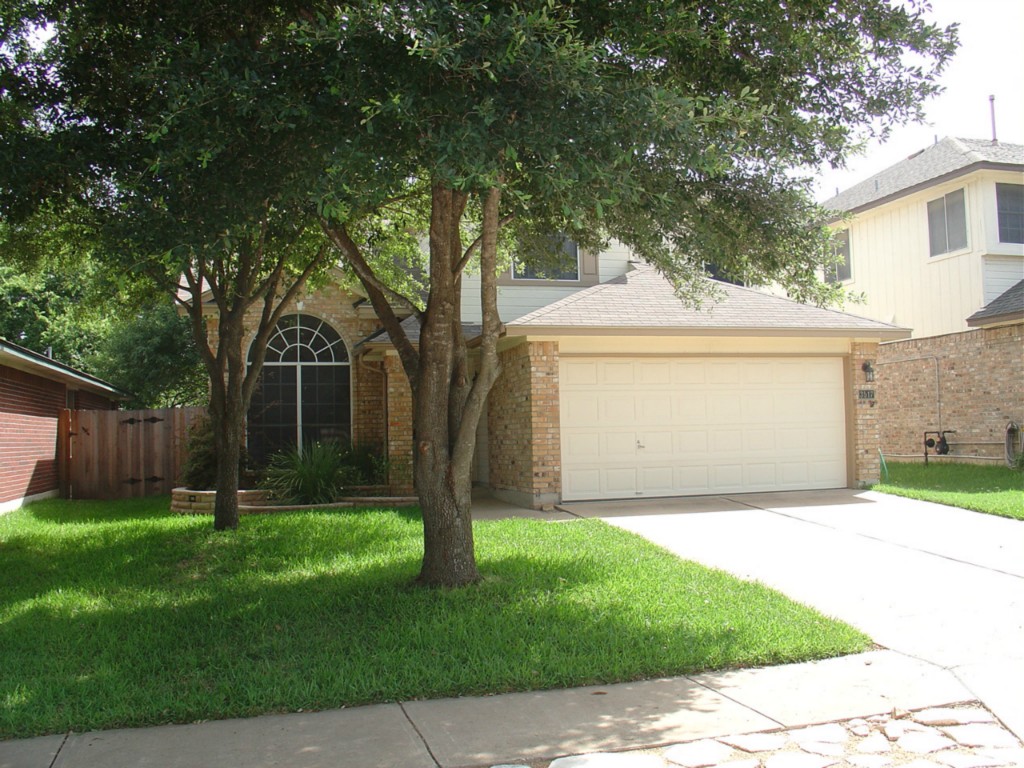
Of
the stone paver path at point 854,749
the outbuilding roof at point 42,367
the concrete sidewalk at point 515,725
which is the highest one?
the outbuilding roof at point 42,367

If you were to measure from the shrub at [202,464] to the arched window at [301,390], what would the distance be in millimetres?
882

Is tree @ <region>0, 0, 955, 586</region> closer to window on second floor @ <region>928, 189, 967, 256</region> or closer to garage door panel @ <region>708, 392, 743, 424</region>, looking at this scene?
garage door panel @ <region>708, 392, 743, 424</region>

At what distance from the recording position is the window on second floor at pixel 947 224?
17.8 metres

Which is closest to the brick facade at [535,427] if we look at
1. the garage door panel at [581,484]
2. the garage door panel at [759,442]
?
the garage door panel at [581,484]

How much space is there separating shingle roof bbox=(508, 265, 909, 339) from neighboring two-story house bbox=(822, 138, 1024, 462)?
3.09 m

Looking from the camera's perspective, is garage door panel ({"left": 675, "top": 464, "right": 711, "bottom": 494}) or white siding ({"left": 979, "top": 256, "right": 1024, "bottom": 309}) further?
white siding ({"left": 979, "top": 256, "right": 1024, "bottom": 309})

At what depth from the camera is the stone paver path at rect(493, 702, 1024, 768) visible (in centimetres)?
420

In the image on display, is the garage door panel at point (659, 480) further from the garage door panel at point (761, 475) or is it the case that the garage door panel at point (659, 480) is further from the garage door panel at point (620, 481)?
the garage door panel at point (761, 475)

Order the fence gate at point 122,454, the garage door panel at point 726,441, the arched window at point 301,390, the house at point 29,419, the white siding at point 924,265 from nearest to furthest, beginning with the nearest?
the garage door panel at point 726,441, the house at point 29,419, the arched window at point 301,390, the fence gate at point 122,454, the white siding at point 924,265

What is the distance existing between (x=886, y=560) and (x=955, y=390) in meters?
10.3

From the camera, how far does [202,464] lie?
1436cm

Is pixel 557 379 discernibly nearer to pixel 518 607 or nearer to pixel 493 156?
pixel 518 607

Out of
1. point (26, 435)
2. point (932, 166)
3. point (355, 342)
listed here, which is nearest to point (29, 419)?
point (26, 435)

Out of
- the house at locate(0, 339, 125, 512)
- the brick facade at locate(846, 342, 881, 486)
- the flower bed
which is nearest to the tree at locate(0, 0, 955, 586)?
the flower bed
